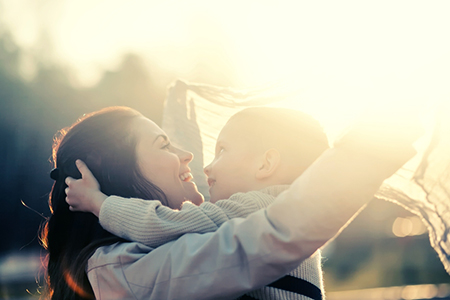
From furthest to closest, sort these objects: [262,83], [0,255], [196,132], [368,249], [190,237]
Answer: [368,249], [0,255], [196,132], [262,83], [190,237]

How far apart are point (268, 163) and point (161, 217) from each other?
83 centimetres

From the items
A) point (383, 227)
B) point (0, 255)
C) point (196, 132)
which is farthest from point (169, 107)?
point (383, 227)

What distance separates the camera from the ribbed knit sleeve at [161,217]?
66.0 inches

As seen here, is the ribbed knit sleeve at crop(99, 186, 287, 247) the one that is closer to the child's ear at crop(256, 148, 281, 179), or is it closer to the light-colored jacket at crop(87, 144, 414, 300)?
the light-colored jacket at crop(87, 144, 414, 300)

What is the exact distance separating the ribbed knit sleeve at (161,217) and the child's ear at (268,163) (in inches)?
17.3

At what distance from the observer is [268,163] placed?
2361 millimetres

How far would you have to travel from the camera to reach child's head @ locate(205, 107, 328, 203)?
7.75 ft

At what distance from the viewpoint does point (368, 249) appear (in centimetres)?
2247

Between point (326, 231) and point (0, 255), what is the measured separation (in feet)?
63.7

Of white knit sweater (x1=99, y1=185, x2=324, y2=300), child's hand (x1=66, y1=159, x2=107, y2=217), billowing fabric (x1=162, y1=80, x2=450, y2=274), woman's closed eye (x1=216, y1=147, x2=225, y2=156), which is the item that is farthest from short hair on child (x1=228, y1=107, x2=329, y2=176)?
child's hand (x1=66, y1=159, x2=107, y2=217)

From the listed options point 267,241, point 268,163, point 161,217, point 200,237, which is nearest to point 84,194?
point 161,217

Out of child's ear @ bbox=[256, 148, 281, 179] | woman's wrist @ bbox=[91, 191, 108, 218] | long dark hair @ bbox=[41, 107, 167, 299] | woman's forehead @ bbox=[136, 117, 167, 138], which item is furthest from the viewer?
woman's forehead @ bbox=[136, 117, 167, 138]

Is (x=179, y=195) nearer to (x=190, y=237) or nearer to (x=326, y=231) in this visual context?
(x=190, y=237)

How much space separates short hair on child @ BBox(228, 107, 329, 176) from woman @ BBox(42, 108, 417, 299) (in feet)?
2.09
